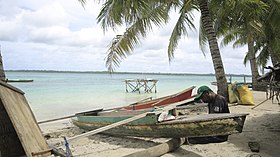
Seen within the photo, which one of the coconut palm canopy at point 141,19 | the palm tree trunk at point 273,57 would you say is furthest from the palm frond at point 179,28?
the palm tree trunk at point 273,57

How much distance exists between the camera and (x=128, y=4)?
304 inches

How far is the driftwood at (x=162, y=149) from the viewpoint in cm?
458

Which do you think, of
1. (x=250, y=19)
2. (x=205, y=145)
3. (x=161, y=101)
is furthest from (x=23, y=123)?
(x=250, y=19)

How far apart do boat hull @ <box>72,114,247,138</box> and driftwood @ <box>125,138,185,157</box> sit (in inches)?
6.9

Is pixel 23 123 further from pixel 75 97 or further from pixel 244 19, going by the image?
pixel 75 97

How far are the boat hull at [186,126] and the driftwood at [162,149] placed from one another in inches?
6.9

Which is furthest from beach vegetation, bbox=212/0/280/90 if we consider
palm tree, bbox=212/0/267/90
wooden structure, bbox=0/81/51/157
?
wooden structure, bbox=0/81/51/157

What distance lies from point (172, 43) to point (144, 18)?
109 inches

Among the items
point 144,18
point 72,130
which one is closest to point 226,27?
point 144,18

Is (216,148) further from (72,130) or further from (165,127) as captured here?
(72,130)

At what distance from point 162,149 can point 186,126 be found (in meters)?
0.65

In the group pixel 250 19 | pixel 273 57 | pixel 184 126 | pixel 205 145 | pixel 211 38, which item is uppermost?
pixel 250 19

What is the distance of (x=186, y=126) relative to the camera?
4.78 metres

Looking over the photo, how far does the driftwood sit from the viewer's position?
4579 mm
